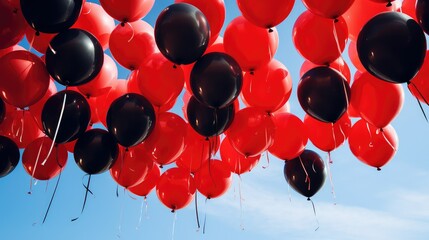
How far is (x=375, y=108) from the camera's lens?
3629 millimetres

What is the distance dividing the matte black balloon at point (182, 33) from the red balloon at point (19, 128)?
1963 mm

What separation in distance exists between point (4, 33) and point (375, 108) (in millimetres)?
3158

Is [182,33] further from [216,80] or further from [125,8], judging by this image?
[125,8]

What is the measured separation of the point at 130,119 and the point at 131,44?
2.61 feet

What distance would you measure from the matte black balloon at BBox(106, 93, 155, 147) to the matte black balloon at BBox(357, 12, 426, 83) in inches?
70.8

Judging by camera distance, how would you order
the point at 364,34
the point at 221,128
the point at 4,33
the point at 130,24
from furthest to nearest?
1. the point at 130,24
2. the point at 221,128
3. the point at 4,33
4. the point at 364,34

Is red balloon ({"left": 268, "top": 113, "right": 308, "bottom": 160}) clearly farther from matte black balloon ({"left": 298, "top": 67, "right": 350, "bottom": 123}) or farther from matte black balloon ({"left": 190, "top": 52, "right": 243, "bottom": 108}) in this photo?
matte black balloon ({"left": 190, "top": 52, "right": 243, "bottom": 108})

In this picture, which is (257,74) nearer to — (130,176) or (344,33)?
(344,33)

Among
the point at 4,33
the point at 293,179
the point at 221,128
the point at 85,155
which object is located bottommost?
the point at 293,179

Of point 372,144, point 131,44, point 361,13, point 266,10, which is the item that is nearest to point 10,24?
point 131,44

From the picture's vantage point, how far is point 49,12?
312cm

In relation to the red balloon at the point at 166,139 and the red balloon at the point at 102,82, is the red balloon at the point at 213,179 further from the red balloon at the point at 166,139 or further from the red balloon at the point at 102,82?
the red balloon at the point at 102,82

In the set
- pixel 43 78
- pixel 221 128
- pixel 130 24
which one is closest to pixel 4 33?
pixel 43 78

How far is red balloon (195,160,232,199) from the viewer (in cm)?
470
